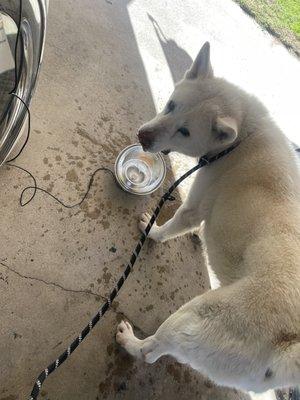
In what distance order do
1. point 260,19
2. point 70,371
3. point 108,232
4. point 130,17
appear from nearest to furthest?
point 70,371 → point 108,232 → point 130,17 → point 260,19

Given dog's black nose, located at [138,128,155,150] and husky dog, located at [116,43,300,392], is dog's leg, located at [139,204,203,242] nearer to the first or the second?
husky dog, located at [116,43,300,392]

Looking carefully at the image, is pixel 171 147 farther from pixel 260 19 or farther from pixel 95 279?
pixel 260 19

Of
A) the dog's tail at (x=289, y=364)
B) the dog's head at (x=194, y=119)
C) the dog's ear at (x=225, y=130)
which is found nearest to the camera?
the dog's tail at (x=289, y=364)

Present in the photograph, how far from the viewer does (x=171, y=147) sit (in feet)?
8.31

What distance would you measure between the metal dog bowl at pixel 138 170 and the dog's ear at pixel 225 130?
1.01 meters

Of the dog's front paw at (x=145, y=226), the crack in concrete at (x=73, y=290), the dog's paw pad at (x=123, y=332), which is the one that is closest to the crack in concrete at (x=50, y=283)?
the crack in concrete at (x=73, y=290)

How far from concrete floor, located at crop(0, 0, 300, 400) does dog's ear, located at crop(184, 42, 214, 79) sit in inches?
42.0

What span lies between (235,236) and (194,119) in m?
0.80

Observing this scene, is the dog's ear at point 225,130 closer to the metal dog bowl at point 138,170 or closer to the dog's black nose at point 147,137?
the dog's black nose at point 147,137

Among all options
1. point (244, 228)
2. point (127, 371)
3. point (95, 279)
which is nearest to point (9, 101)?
point (95, 279)

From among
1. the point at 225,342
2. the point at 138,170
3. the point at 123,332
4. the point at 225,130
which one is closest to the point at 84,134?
the point at 138,170

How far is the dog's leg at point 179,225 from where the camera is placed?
2.67 meters

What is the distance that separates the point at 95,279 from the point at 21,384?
819 mm

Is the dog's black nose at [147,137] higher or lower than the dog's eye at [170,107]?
lower
